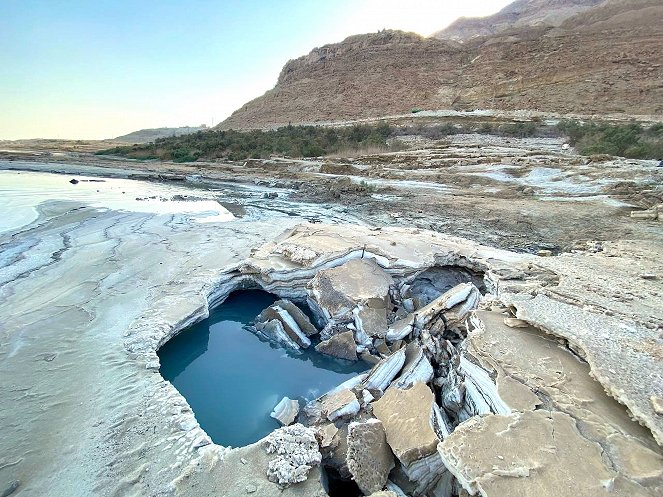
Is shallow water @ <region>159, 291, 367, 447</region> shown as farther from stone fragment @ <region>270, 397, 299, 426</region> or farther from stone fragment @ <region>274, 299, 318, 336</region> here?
stone fragment @ <region>274, 299, 318, 336</region>

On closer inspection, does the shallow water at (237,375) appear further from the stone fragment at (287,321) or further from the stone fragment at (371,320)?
the stone fragment at (371,320)

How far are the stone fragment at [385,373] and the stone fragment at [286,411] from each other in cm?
70

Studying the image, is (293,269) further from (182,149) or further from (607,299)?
(182,149)

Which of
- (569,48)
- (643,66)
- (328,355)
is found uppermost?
(569,48)

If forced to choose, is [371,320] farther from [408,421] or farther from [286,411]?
[408,421]

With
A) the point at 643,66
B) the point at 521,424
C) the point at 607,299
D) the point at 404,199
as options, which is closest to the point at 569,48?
the point at 643,66

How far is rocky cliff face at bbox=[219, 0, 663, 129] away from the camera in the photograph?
28359 mm

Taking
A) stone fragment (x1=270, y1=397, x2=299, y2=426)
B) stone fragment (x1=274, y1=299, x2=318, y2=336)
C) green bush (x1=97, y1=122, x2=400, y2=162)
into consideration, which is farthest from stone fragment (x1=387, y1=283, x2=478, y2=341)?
green bush (x1=97, y1=122, x2=400, y2=162)

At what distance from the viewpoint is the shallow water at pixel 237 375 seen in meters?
3.56

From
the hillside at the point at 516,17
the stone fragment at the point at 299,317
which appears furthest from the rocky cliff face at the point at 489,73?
the stone fragment at the point at 299,317

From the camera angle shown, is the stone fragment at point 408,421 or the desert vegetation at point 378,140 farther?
the desert vegetation at point 378,140

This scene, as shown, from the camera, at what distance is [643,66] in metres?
28.7

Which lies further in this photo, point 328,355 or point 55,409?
point 328,355

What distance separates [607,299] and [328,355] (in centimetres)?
313
